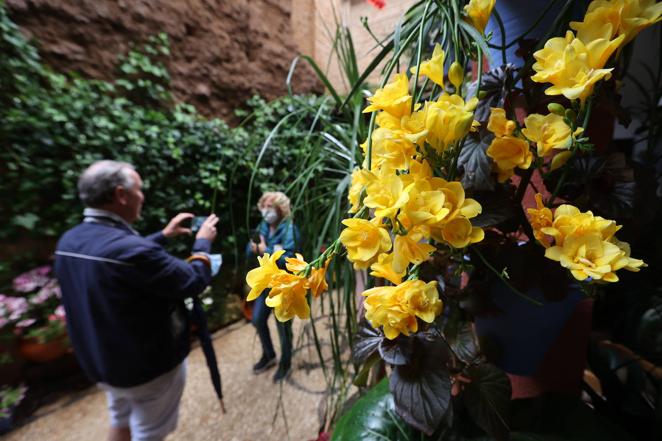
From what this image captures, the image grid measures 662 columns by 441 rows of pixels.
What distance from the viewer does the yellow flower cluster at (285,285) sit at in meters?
0.25

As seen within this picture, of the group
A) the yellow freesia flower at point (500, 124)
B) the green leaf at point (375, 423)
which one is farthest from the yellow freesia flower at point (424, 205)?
the green leaf at point (375, 423)

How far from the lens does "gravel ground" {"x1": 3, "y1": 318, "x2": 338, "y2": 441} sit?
54.8 inches

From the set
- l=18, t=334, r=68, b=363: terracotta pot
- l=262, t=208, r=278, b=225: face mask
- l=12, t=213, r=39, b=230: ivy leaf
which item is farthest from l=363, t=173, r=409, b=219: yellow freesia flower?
l=18, t=334, r=68, b=363: terracotta pot

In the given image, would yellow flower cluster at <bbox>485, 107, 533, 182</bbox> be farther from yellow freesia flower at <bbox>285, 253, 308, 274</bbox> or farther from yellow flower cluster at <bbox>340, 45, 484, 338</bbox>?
yellow freesia flower at <bbox>285, 253, 308, 274</bbox>

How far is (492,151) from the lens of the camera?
27cm

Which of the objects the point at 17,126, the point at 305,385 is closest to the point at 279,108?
the point at 17,126

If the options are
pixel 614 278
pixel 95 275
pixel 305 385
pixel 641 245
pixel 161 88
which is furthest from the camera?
pixel 161 88

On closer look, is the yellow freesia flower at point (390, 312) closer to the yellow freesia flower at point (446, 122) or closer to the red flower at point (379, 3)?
the yellow freesia flower at point (446, 122)

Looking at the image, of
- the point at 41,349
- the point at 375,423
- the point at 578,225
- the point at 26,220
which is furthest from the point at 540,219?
the point at 41,349

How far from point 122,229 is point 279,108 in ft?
7.04

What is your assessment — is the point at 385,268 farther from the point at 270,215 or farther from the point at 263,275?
the point at 270,215

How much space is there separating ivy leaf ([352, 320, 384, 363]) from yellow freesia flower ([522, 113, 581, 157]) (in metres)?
0.26

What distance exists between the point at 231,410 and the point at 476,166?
1755 millimetres

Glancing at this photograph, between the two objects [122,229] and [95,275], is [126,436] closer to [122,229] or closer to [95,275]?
[95,275]
